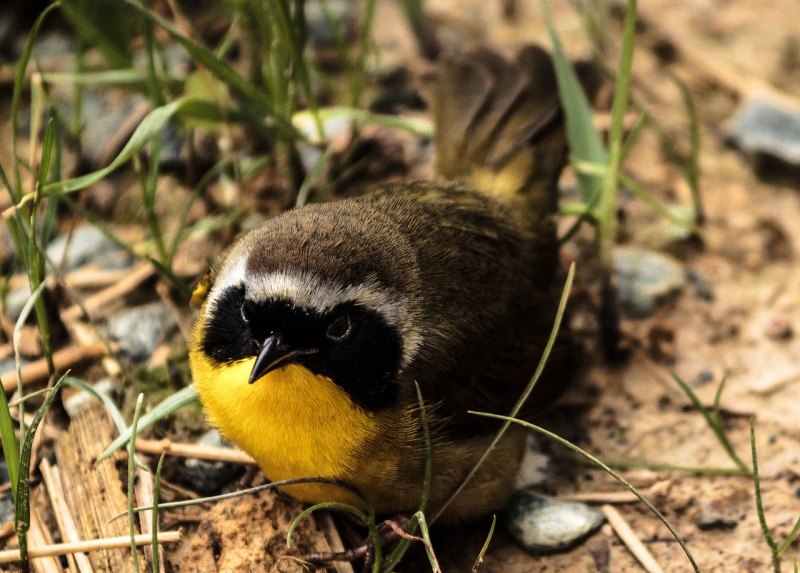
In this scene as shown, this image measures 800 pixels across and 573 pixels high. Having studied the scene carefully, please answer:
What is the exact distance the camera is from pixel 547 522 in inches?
148

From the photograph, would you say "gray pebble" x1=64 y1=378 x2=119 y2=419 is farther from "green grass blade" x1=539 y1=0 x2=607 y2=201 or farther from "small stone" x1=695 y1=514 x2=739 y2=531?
"small stone" x1=695 y1=514 x2=739 y2=531

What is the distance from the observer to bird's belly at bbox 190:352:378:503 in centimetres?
322

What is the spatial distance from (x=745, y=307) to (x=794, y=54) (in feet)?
6.96

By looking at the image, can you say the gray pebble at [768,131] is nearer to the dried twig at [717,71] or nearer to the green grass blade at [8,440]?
the dried twig at [717,71]

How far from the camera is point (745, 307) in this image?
189 inches

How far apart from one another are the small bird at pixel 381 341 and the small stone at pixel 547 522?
3.6 inches

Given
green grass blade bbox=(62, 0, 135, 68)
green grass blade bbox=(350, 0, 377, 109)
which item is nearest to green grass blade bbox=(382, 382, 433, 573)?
green grass blade bbox=(350, 0, 377, 109)

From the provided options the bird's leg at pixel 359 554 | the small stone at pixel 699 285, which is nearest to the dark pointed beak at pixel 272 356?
the bird's leg at pixel 359 554

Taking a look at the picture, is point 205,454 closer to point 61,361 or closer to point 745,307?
point 61,361

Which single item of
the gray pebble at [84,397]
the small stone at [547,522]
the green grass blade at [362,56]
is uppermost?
the green grass blade at [362,56]

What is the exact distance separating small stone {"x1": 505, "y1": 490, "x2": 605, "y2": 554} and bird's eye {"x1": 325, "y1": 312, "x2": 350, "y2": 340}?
118cm

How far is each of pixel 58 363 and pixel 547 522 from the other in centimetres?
217

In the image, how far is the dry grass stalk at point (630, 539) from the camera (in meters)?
3.63

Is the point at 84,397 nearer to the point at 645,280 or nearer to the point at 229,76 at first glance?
the point at 229,76
